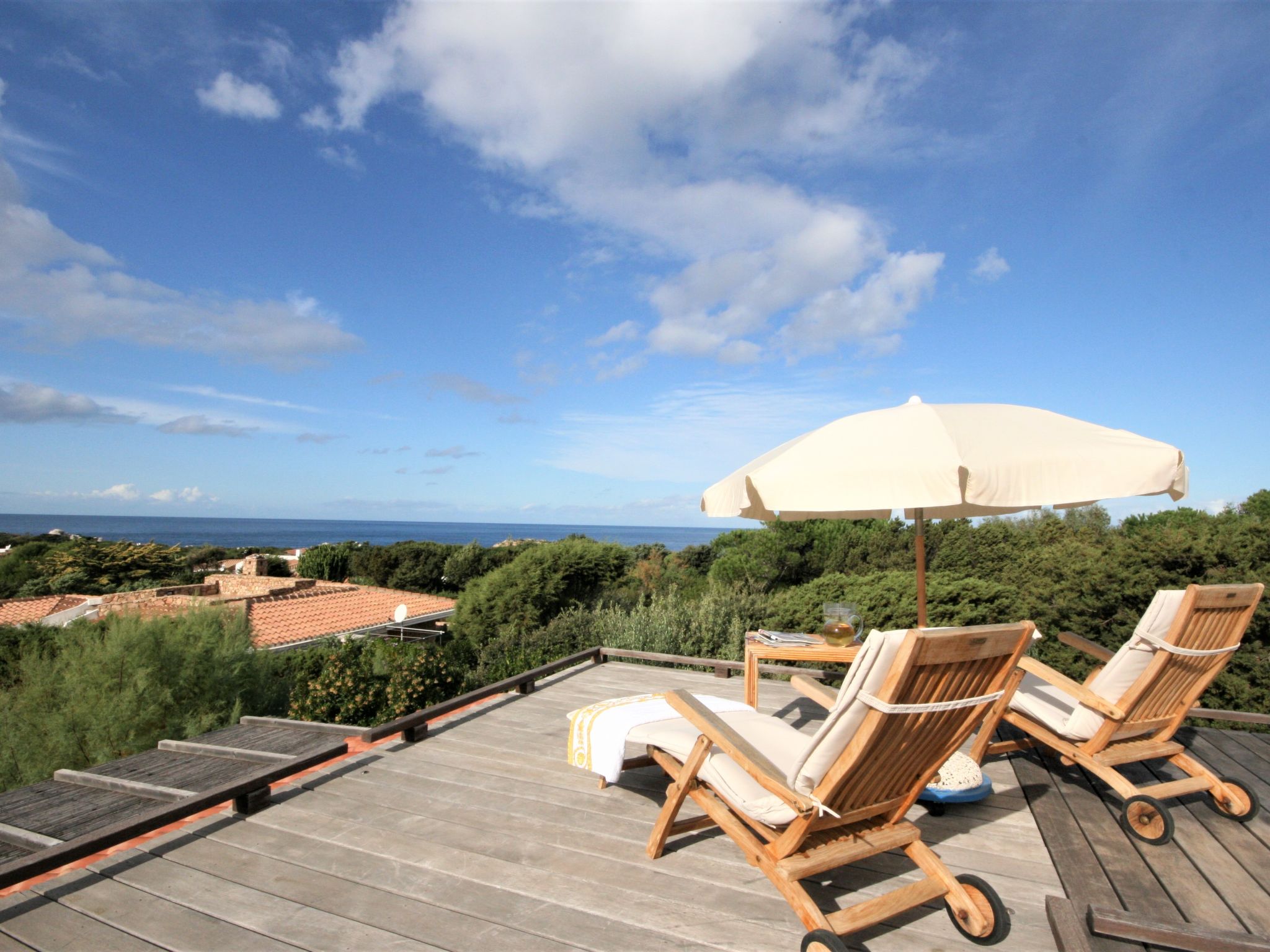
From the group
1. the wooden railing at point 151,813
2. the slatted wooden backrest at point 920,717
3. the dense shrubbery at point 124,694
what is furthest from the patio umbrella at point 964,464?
the dense shrubbery at point 124,694

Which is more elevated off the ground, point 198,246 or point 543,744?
point 198,246

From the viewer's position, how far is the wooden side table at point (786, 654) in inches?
128

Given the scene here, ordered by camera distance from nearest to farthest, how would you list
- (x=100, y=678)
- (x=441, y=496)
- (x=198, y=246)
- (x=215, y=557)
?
(x=100, y=678)
(x=198, y=246)
(x=215, y=557)
(x=441, y=496)

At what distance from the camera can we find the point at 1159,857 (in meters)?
2.32

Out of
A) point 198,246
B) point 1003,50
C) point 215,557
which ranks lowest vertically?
point 215,557

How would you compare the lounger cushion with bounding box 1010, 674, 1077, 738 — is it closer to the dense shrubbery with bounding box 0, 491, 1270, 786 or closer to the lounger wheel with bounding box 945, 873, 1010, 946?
the lounger wheel with bounding box 945, 873, 1010, 946

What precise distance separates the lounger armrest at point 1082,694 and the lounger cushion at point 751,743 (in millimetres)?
1044

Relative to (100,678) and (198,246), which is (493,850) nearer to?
(100,678)

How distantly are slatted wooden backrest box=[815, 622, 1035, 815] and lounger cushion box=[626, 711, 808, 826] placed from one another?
0.69 feet

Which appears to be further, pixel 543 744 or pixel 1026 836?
pixel 543 744

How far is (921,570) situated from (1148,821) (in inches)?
52.8

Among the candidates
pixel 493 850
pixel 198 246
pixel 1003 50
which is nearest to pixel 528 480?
pixel 198 246

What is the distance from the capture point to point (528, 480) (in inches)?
1303

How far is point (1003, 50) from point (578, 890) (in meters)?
8.61
